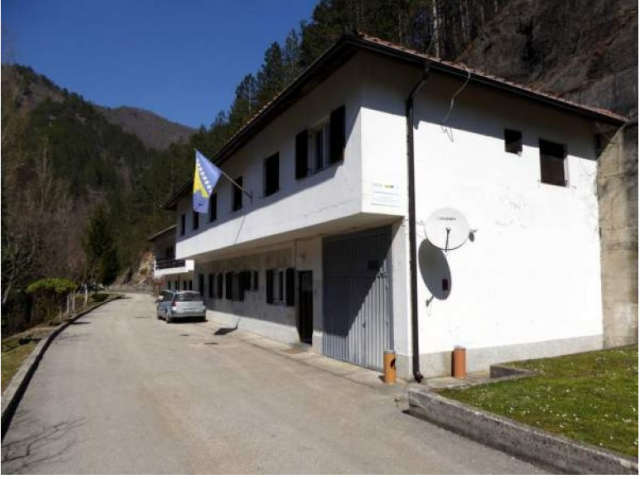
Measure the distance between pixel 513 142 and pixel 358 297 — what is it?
5.34 m

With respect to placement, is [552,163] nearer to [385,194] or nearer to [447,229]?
[447,229]

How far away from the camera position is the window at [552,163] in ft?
40.9

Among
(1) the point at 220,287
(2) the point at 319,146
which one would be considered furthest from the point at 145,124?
(2) the point at 319,146

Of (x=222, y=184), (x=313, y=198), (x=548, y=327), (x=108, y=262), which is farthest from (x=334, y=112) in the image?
(x=108, y=262)

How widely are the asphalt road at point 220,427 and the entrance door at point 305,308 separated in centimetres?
301

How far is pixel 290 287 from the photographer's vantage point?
51.1ft

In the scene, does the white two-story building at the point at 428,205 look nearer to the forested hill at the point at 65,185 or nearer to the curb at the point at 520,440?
the curb at the point at 520,440

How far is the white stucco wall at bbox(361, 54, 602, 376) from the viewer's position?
9.97 meters

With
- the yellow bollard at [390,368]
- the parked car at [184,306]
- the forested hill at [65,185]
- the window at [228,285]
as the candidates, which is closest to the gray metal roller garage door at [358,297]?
the yellow bollard at [390,368]

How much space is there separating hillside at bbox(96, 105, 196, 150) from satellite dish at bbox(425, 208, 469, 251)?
152 metres

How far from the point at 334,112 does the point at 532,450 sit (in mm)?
7703

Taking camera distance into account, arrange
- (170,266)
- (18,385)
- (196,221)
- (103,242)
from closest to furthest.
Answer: (18,385) → (196,221) → (170,266) → (103,242)

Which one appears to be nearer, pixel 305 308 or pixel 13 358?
pixel 13 358

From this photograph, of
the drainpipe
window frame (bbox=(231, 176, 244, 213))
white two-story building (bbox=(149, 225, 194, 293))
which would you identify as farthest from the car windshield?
the drainpipe
